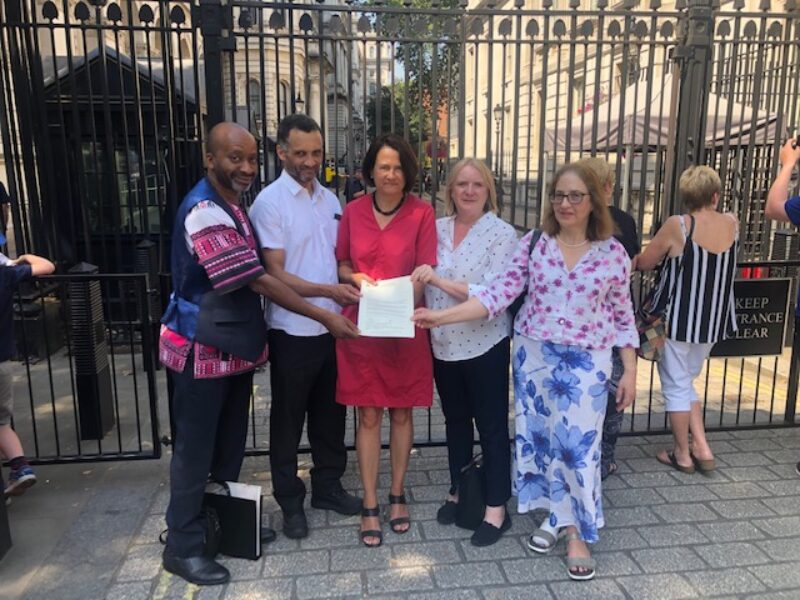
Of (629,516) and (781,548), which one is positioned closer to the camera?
(781,548)

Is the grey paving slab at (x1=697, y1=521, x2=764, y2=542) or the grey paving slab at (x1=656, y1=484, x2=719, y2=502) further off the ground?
the grey paving slab at (x1=656, y1=484, x2=719, y2=502)

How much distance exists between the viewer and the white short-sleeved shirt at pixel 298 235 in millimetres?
2934

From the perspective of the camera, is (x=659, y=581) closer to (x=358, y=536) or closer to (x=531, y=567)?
(x=531, y=567)

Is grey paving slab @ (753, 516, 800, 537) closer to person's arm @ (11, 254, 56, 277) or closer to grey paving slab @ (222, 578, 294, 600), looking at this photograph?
grey paving slab @ (222, 578, 294, 600)

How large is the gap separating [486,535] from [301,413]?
1108mm

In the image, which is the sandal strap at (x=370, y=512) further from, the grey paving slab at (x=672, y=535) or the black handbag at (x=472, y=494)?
the grey paving slab at (x=672, y=535)

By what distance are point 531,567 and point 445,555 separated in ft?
1.34

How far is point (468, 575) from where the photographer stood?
9.67ft

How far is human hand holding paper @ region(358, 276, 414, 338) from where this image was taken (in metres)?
2.85

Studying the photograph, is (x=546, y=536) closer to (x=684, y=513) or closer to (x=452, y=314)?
(x=684, y=513)

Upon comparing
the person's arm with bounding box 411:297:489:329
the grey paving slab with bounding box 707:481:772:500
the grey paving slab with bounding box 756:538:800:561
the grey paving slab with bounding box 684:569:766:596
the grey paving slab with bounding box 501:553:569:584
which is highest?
the person's arm with bounding box 411:297:489:329

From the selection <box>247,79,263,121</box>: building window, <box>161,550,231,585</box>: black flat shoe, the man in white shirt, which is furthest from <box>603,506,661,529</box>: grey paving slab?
<box>247,79,263,121</box>: building window

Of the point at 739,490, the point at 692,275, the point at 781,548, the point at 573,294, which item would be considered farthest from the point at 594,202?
the point at 739,490

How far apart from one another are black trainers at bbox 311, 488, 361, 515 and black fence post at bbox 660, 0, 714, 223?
Answer: 280cm
